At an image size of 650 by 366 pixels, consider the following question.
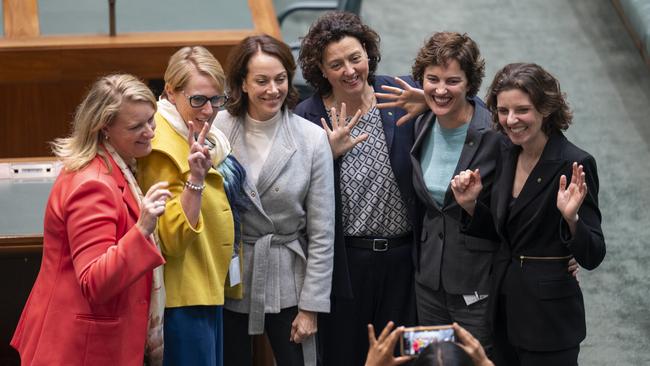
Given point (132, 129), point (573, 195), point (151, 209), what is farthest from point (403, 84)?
point (151, 209)

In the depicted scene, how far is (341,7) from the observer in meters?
5.33

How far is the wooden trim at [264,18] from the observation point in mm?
4785

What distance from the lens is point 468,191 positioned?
3492mm

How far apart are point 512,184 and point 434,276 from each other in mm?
384

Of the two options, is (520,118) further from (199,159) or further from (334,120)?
(199,159)

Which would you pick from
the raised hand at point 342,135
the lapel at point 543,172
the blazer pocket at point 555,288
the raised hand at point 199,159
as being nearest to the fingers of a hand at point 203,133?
the raised hand at point 199,159

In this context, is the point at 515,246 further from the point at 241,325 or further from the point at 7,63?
the point at 7,63

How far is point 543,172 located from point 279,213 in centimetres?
78

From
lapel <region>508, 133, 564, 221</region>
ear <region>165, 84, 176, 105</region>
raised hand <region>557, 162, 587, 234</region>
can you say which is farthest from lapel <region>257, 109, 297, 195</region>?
raised hand <region>557, 162, 587, 234</region>

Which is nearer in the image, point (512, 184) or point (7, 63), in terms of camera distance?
point (512, 184)

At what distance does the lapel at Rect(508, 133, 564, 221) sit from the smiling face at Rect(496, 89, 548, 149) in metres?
0.03

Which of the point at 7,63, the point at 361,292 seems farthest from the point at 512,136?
the point at 7,63

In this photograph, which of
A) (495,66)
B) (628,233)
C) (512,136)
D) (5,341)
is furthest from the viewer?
(495,66)

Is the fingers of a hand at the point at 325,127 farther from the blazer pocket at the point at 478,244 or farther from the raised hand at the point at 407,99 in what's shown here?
the blazer pocket at the point at 478,244
